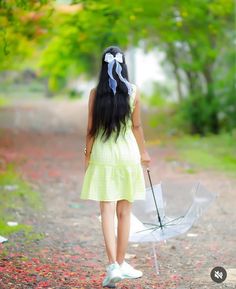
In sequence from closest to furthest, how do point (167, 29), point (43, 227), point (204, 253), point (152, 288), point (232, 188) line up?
point (152, 288) → point (204, 253) → point (43, 227) → point (232, 188) → point (167, 29)

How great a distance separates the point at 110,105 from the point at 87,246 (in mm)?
2299

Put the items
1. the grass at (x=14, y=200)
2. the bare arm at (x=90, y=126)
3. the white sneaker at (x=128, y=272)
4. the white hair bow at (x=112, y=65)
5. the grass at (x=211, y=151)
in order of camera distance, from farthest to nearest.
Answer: the grass at (x=211, y=151) < the grass at (x=14, y=200) < the white sneaker at (x=128, y=272) < the bare arm at (x=90, y=126) < the white hair bow at (x=112, y=65)

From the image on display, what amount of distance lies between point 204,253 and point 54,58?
47.1ft

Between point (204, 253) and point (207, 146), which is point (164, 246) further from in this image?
point (207, 146)

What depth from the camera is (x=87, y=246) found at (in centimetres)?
696

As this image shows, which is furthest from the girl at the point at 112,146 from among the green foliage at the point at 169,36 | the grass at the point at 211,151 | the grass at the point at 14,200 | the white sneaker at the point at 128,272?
the grass at the point at 211,151

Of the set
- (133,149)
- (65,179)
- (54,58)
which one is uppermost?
(54,58)

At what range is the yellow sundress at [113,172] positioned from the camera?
5199mm

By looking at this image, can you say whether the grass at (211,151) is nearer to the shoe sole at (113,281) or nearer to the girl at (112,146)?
the girl at (112,146)

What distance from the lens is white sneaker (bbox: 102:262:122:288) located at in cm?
501

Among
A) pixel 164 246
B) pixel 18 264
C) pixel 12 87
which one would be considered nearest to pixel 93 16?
pixel 164 246

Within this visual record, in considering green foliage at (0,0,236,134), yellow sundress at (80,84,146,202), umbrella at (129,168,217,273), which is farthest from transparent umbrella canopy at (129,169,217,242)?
green foliage at (0,0,236,134)

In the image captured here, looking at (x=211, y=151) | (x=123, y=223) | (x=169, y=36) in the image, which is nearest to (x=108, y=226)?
(x=123, y=223)

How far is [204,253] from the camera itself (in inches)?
258
